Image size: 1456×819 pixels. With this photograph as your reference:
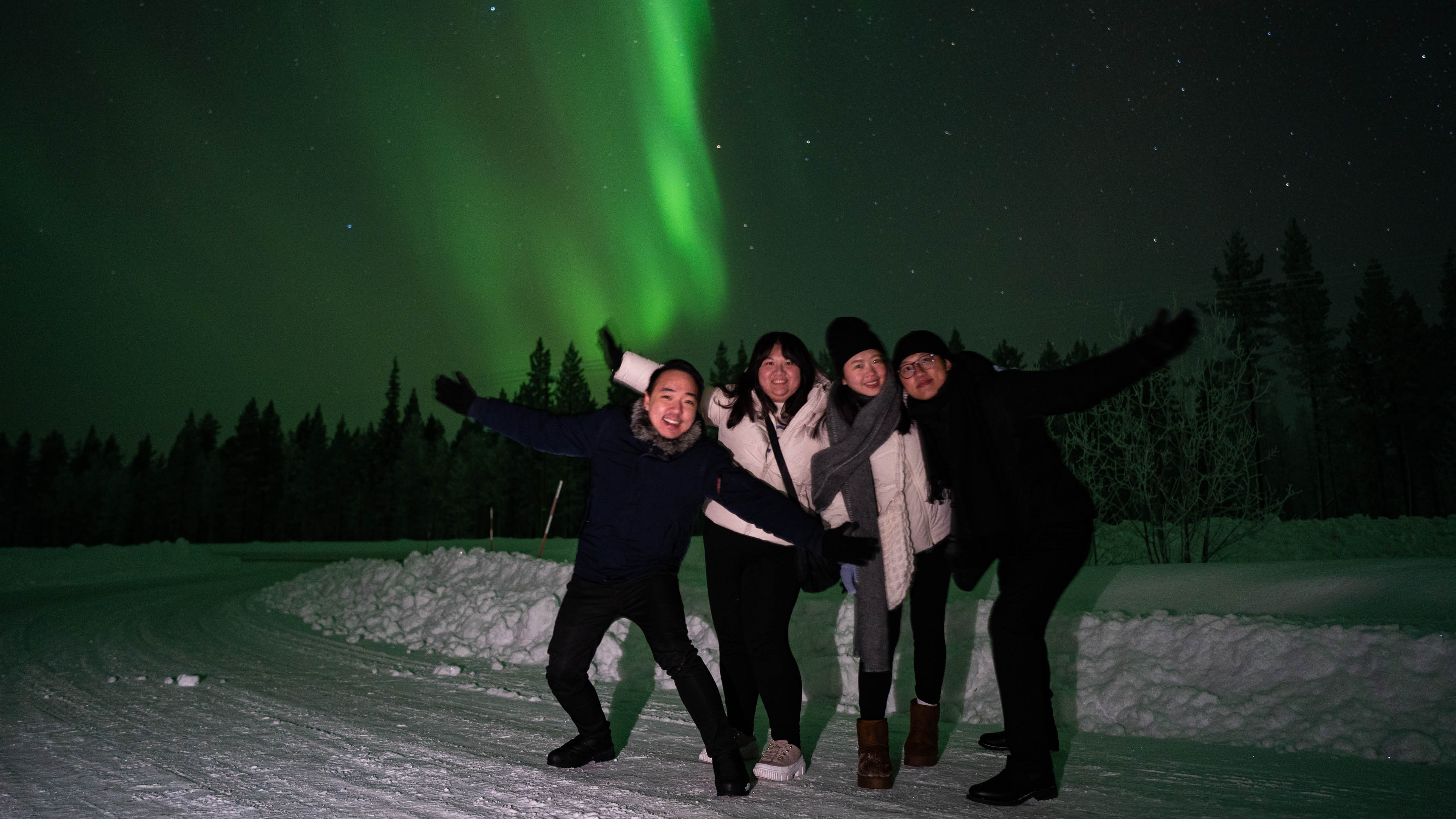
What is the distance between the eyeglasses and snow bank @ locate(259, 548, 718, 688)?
11.2 feet

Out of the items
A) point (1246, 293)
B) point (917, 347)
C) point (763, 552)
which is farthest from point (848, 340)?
point (1246, 293)

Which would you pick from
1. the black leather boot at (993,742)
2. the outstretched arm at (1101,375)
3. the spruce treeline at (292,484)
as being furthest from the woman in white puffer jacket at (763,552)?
the spruce treeline at (292,484)

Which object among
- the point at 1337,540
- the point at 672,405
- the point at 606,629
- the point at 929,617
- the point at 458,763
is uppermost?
the point at 1337,540

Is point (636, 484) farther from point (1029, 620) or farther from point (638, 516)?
point (1029, 620)

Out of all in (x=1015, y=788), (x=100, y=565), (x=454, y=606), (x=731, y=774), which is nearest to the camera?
(x=1015, y=788)

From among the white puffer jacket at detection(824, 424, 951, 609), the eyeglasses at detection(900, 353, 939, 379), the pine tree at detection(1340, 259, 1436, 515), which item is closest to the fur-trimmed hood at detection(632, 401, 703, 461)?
the white puffer jacket at detection(824, 424, 951, 609)

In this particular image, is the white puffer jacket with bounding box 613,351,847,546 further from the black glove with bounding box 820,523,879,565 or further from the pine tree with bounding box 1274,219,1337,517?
the pine tree with bounding box 1274,219,1337,517

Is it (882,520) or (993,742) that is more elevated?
(882,520)

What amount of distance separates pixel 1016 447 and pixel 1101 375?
493mm

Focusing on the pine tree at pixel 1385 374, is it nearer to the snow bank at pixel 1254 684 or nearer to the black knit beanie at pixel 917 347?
the snow bank at pixel 1254 684

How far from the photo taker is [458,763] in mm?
3699

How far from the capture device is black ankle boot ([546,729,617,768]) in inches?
145

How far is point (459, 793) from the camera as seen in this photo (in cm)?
319

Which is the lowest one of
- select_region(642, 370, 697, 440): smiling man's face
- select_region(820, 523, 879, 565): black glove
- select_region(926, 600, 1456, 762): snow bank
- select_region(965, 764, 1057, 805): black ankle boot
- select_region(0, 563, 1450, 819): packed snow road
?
select_region(0, 563, 1450, 819): packed snow road
